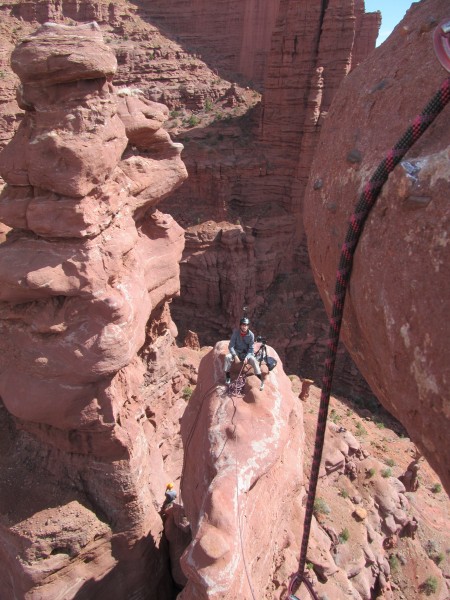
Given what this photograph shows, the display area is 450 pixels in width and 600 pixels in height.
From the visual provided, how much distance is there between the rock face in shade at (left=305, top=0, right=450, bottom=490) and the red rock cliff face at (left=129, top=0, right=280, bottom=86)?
35144 millimetres

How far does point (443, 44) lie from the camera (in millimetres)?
2148

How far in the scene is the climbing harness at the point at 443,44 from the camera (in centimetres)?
213

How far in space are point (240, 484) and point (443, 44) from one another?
4660 mm

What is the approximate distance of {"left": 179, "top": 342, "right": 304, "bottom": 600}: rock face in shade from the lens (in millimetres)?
4734

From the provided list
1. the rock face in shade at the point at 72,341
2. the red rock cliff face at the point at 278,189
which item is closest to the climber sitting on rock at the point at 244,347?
the rock face in shade at the point at 72,341

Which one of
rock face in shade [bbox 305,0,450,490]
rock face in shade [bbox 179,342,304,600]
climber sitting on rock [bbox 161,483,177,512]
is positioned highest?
rock face in shade [bbox 305,0,450,490]

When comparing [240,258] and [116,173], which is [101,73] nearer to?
[116,173]

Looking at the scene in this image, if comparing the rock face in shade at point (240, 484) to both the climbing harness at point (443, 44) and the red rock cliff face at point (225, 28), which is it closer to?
the climbing harness at point (443, 44)

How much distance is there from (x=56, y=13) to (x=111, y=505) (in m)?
34.6

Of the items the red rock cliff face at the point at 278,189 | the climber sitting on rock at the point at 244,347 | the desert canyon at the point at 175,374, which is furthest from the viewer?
the red rock cliff face at the point at 278,189

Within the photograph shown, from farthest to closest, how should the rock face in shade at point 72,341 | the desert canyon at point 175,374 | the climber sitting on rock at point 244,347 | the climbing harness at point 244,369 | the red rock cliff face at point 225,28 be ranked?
the red rock cliff face at point 225,28
the climber sitting on rock at point 244,347
the climbing harness at point 244,369
the rock face in shade at point 72,341
the desert canyon at point 175,374

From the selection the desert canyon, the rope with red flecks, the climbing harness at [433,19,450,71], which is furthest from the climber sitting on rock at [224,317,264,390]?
the climbing harness at [433,19,450,71]

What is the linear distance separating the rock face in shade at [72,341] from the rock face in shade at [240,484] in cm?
158

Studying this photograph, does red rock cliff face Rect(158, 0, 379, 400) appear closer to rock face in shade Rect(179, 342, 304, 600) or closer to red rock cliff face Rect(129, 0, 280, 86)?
red rock cliff face Rect(129, 0, 280, 86)
